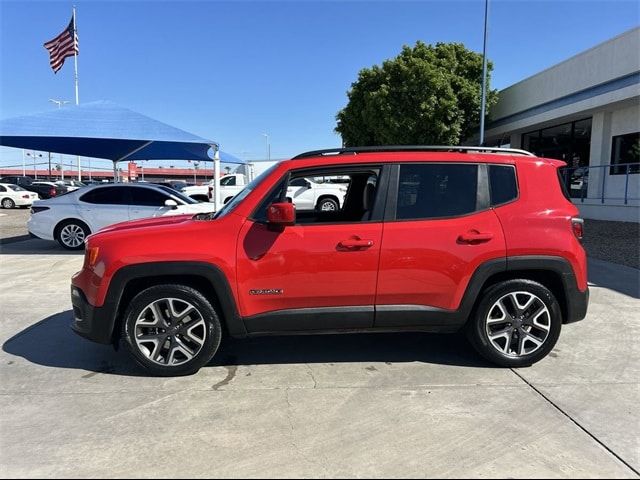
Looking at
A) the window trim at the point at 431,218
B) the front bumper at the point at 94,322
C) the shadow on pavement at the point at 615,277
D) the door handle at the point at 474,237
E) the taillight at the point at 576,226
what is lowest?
the shadow on pavement at the point at 615,277

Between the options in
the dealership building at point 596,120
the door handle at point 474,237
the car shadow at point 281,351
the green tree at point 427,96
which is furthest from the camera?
the green tree at point 427,96

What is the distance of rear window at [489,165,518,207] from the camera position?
4.01 m

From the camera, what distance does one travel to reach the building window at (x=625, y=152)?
15531 millimetres

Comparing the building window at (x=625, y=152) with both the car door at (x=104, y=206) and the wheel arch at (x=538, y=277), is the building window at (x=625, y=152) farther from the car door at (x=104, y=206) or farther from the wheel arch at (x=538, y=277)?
the car door at (x=104, y=206)

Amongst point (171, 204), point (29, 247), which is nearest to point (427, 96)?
point (171, 204)

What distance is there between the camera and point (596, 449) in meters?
2.90

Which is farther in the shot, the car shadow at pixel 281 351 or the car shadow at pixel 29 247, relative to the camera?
the car shadow at pixel 29 247

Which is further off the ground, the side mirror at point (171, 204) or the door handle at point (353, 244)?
the side mirror at point (171, 204)

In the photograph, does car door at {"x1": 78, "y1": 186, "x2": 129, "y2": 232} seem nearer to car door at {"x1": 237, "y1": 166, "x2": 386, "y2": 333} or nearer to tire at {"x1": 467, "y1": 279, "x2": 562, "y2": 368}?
car door at {"x1": 237, "y1": 166, "x2": 386, "y2": 333}

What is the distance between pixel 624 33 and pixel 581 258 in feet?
47.9

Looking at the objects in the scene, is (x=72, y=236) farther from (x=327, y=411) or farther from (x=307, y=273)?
(x=327, y=411)

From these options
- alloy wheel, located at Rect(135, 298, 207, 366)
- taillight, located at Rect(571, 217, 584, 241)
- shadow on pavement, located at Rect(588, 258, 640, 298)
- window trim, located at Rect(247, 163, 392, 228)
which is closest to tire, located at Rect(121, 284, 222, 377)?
alloy wheel, located at Rect(135, 298, 207, 366)

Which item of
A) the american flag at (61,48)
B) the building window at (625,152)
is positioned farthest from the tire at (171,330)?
the american flag at (61,48)

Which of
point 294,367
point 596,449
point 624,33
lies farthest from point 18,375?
point 624,33
